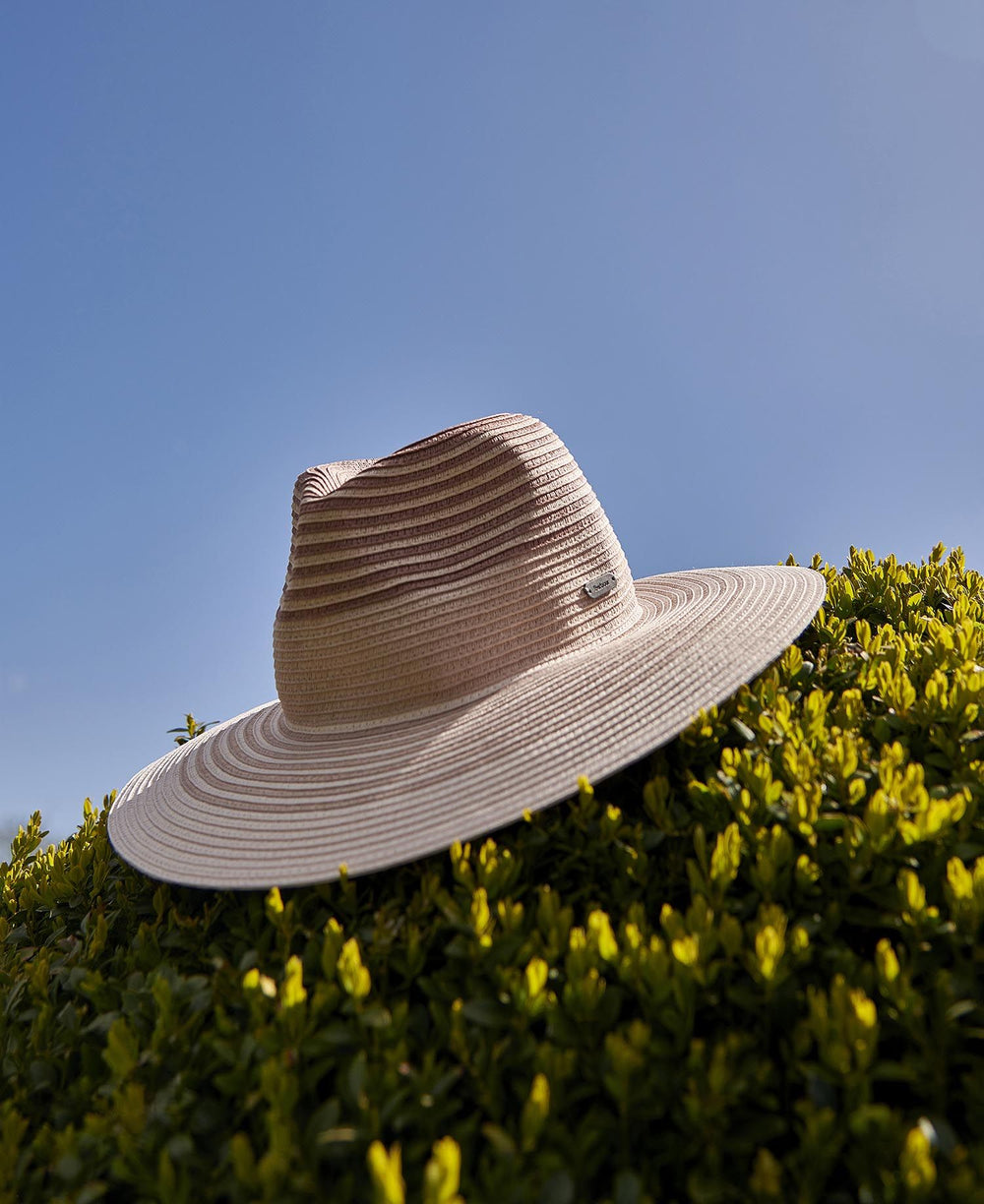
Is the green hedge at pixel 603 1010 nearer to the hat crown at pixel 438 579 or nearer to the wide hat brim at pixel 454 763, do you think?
the wide hat brim at pixel 454 763

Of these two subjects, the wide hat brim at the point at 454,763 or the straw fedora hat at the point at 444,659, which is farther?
the straw fedora hat at the point at 444,659

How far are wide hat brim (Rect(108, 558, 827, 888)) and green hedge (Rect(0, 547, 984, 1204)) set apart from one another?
109 millimetres

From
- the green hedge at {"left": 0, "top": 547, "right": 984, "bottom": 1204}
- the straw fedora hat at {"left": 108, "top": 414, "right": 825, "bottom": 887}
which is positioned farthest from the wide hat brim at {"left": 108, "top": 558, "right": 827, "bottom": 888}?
the green hedge at {"left": 0, "top": 547, "right": 984, "bottom": 1204}

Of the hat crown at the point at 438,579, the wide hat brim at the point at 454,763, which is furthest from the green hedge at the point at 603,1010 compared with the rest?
the hat crown at the point at 438,579

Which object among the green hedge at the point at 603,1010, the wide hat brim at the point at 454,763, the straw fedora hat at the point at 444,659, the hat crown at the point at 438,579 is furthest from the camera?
the hat crown at the point at 438,579

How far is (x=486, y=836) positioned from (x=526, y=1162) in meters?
0.87

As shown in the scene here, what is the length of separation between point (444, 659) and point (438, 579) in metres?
0.26

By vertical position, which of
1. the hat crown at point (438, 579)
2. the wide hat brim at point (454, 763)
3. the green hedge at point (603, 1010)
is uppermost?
the hat crown at point (438, 579)

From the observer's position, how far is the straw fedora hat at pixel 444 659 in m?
2.31

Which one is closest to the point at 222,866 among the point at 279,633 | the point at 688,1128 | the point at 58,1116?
the point at 58,1116

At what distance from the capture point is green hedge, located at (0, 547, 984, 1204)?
57.8 inches

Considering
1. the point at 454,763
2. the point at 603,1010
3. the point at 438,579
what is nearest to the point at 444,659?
the point at 438,579

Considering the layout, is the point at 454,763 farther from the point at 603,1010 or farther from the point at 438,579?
the point at 603,1010

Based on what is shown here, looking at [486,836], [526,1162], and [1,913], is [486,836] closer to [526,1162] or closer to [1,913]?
[526,1162]
